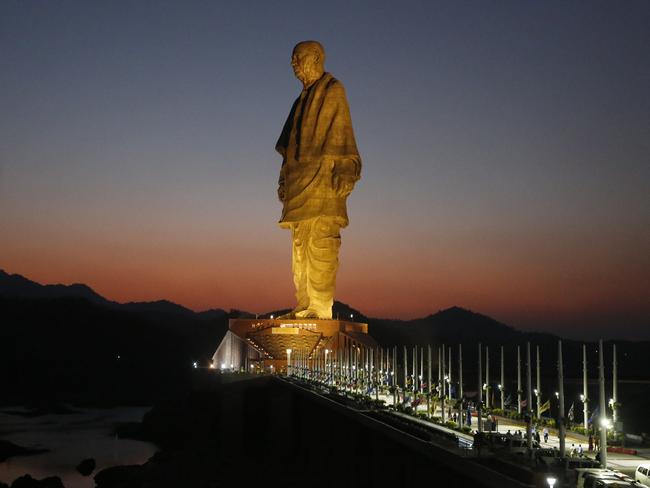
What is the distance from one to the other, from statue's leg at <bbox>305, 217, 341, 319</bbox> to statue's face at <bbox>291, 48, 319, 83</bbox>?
771 cm

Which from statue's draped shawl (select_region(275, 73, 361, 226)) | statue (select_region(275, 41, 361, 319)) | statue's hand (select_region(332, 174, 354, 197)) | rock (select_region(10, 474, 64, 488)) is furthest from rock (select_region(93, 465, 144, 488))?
statue's hand (select_region(332, 174, 354, 197))

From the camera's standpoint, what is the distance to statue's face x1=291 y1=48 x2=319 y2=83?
44062 mm

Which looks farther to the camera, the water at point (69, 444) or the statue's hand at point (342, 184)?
the water at point (69, 444)

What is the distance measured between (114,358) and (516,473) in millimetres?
113696

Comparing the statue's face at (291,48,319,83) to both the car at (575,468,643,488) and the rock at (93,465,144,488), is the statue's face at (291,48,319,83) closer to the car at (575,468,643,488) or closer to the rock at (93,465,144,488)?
the rock at (93,465,144,488)

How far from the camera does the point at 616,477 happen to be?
1382cm

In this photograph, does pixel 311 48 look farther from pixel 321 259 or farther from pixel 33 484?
pixel 33 484

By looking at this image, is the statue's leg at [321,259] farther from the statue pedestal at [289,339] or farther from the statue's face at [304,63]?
the statue's face at [304,63]

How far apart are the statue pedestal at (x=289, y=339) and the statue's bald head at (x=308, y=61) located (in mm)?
12536

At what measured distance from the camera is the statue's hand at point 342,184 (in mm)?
42656

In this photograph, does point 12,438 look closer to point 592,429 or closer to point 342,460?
point 342,460

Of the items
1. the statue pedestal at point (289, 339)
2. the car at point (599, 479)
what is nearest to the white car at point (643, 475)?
the car at point (599, 479)

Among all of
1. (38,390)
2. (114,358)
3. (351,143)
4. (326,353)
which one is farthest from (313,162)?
(114,358)

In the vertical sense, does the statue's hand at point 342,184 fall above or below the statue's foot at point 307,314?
above
